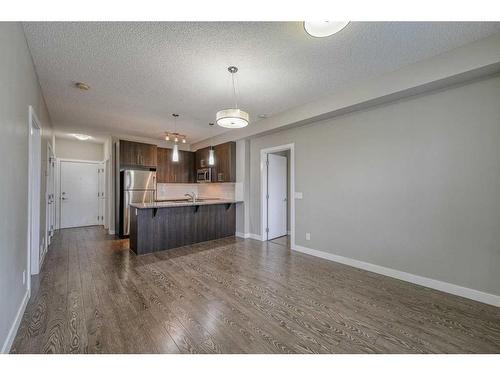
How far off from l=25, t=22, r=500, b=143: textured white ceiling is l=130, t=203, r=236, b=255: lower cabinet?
2045mm

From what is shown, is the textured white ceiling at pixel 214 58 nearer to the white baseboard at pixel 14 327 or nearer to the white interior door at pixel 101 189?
the white baseboard at pixel 14 327

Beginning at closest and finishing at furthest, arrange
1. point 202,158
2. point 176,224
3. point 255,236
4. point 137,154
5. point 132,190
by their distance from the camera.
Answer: point 176,224 → point 255,236 → point 132,190 → point 137,154 → point 202,158

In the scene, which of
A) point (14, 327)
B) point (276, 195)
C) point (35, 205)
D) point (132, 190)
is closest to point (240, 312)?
point (14, 327)

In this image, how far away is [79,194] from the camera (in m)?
6.74

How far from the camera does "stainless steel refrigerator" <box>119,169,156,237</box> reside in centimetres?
537

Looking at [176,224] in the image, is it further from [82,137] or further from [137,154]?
[82,137]

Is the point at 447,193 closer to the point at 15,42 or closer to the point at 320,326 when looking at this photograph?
the point at 320,326

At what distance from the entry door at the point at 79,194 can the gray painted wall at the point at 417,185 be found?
6840 mm

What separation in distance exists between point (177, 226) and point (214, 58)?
10.7 ft

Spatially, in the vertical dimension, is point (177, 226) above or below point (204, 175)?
below

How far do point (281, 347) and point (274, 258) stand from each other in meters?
2.17

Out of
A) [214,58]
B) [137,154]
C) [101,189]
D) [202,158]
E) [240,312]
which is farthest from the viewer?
[101,189]

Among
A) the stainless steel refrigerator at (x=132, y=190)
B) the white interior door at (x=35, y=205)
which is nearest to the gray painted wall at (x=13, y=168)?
the white interior door at (x=35, y=205)
